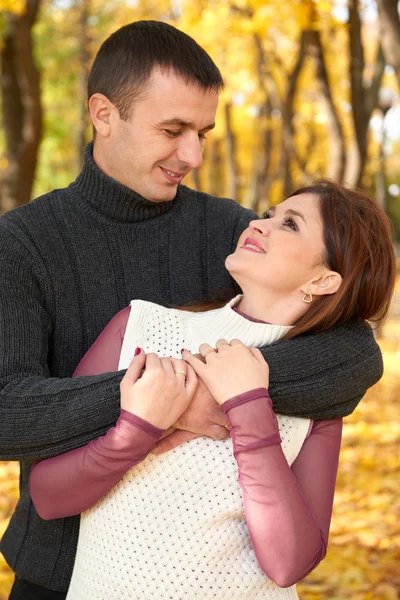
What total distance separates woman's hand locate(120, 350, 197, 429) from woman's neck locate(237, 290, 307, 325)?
43cm

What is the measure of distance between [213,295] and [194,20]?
10.6 metres

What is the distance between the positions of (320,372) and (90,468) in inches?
26.3

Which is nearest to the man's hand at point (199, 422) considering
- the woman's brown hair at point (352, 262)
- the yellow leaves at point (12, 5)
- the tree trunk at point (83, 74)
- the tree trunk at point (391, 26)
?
the woman's brown hair at point (352, 262)

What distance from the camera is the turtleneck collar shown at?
262cm

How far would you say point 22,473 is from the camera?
2627 mm

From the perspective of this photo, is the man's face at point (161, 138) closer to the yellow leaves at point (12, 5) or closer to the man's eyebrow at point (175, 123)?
the man's eyebrow at point (175, 123)

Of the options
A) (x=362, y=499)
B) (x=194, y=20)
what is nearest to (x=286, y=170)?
(x=194, y=20)

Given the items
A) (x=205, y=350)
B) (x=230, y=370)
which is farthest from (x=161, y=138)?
(x=230, y=370)

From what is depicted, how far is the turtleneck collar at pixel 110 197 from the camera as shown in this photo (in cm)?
262

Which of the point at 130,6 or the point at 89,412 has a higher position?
the point at 130,6

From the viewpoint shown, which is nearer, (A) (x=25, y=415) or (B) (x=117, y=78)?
(A) (x=25, y=415)

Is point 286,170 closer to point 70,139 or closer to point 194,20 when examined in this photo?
point 194,20

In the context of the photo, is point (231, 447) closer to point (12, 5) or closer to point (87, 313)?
point (87, 313)

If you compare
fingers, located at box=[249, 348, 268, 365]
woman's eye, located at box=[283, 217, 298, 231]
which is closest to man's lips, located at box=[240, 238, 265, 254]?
woman's eye, located at box=[283, 217, 298, 231]
